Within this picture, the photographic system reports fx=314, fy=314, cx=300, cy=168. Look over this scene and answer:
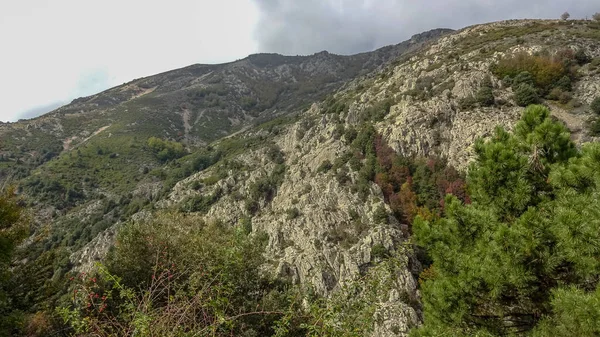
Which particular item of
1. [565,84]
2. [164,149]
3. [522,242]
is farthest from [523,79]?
[164,149]

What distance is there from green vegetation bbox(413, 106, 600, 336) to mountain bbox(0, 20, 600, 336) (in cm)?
351

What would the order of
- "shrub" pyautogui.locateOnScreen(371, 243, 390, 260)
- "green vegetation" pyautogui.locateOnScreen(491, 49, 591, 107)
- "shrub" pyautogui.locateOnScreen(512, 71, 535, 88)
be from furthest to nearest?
"shrub" pyautogui.locateOnScreen(512, 71, 535, 88) → "green vegetation" pyautogui.locateOnScreen(491, 49, 591, 107) → "shrub" pyautogui.locateOnScreen(371, 243, 390, 260)

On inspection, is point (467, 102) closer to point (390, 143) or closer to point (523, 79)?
point (523, 79)

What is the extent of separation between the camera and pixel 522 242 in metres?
7.57

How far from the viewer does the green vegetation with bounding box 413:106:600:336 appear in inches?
266

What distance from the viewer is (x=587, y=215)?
21.6 ft

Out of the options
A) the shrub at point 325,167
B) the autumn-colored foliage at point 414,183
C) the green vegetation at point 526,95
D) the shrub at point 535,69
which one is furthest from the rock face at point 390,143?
the shrub at point 535,69

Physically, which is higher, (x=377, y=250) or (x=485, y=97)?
(x=485, y=97)

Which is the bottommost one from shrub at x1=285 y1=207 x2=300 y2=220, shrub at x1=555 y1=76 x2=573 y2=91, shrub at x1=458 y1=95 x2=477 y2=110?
shrub at x1=285 y1=207 x2=300 y2=220

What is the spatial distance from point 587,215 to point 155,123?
430ft

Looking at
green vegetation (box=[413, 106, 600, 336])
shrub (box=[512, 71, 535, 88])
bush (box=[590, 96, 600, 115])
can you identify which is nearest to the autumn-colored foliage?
shrub (box=[512, 71, 535, 88])

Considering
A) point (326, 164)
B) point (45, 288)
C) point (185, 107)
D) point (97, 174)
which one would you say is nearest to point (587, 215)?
point (45, 288)

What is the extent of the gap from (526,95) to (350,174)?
2487 cm

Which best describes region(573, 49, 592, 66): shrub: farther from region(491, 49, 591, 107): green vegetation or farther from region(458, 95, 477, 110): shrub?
region(458, 95, 477, 110): shrub
